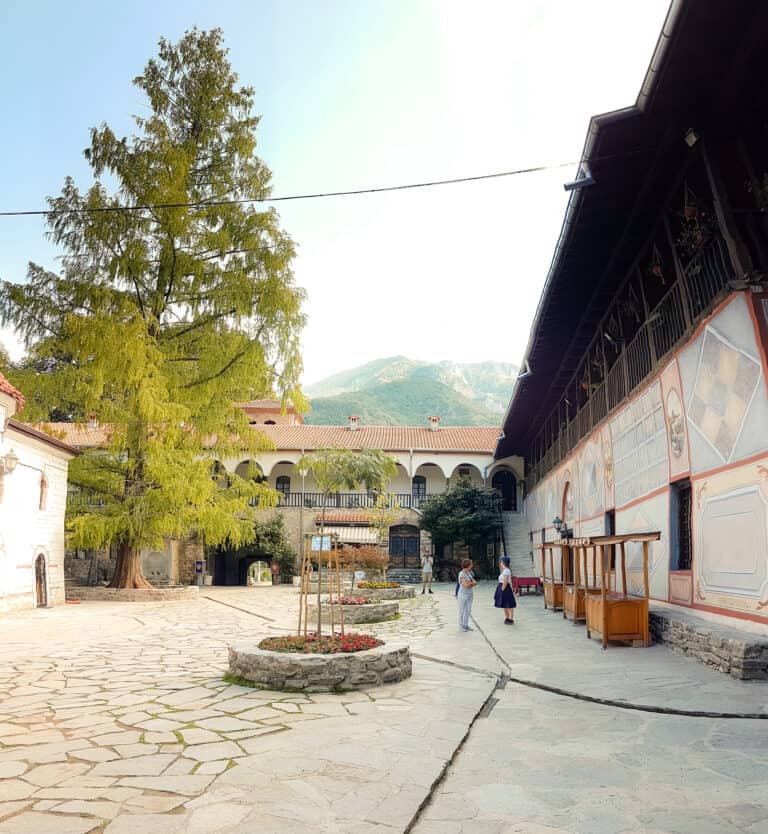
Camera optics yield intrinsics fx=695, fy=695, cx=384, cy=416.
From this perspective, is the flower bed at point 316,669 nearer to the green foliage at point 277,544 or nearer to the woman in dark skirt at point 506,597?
the woman in dark skirt at point 506,597

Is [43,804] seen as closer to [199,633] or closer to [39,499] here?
[199,633]

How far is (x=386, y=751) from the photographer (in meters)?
4.39

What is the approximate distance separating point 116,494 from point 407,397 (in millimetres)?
99226

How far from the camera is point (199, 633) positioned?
10922mm

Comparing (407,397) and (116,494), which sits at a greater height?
(407,397)

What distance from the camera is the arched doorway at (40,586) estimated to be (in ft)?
52.1

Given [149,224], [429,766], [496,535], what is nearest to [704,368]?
[429,766]

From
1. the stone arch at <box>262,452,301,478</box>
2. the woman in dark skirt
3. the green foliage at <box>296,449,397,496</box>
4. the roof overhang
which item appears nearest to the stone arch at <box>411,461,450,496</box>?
the green foliage at <box>296,449,397,496</box>

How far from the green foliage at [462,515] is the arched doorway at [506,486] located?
503 centimetres

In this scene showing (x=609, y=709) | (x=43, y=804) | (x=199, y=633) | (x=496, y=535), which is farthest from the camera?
(x=496, y=535)

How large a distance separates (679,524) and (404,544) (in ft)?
75.7

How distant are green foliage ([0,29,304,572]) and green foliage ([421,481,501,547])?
11.6 meters

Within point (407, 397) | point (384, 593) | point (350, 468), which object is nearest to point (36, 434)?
point (384, 593)

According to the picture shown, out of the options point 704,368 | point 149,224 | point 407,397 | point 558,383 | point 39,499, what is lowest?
point 39,499
